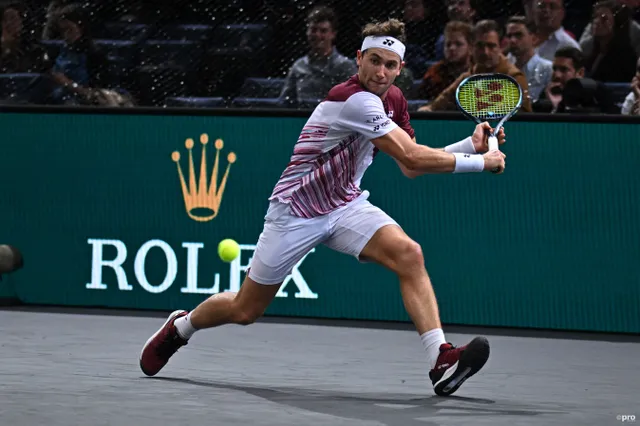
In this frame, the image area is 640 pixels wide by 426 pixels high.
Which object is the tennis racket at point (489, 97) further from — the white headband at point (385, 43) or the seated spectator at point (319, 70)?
the seated spectator at point (319, 70)

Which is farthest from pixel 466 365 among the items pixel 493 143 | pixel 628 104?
pixel 628 104

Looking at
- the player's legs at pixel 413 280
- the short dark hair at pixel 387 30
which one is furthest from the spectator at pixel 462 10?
the player's legs at pixel 413 280

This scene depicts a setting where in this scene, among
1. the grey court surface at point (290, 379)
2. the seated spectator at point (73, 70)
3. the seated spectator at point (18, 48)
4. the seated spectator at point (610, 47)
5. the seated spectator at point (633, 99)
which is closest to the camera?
the grey court surface at point (290, 379)

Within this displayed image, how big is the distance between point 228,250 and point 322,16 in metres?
1.75

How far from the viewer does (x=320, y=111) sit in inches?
248

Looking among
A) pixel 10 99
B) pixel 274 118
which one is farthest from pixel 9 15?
pixel 274 118

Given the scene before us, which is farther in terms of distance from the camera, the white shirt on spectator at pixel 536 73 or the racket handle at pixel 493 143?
the white shirt on spectator at pixel 536 73

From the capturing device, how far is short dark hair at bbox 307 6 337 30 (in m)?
9.05

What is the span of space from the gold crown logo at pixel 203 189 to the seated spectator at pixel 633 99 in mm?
2635

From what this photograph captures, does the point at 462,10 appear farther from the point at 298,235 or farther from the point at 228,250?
the point at 298,235

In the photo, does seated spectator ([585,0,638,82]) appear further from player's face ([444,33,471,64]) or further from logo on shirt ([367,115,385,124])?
logo on shirt ([367,115,385,124])

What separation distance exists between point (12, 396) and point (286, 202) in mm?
1546

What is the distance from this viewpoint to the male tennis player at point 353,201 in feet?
20.0

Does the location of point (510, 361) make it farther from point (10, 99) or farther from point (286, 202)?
point (10, 99)
